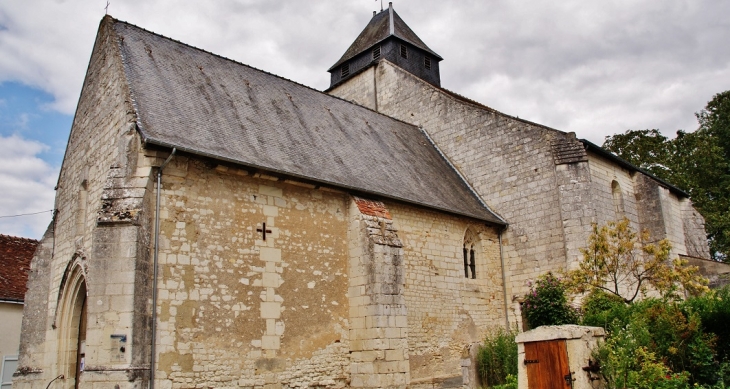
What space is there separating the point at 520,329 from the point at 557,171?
3986 millimetres

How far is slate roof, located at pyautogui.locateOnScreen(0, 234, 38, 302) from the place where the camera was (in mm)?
15203

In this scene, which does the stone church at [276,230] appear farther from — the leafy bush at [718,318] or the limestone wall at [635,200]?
the leafy bush at [718,318]

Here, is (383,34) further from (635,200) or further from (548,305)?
(548,305)

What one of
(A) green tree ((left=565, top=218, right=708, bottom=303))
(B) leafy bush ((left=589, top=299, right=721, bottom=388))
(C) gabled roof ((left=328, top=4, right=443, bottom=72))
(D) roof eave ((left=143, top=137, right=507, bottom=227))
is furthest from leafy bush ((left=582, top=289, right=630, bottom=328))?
(C) gabled roof ((left=328, top=4, right=443, bottom=72))

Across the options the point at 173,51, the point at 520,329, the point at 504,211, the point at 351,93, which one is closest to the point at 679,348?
the point at 520,329

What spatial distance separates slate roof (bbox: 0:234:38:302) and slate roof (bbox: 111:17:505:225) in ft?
25.1

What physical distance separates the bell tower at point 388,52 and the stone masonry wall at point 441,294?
8.17 m

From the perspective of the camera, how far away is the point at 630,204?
16484 mm

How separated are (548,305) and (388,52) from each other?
1073 cm

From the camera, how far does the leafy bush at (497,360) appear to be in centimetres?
1216

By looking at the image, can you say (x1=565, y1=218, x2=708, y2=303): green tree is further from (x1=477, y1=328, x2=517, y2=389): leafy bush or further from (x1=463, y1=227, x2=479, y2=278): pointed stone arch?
(x1=463, y1=227, x2=479, y2=278): pointed stone arch

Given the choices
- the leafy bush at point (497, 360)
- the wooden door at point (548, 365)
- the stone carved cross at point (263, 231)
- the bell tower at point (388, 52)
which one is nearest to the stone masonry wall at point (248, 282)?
the stone carved cross at point (263, 231)

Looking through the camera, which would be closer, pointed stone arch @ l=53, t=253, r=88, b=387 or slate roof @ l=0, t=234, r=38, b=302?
pointed stone arch @ l=53, t=253, r=88, b=387

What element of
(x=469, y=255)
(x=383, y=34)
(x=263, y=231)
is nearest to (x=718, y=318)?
(x=469, y=255)
